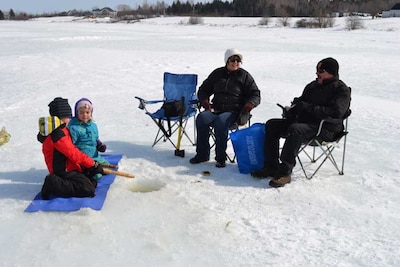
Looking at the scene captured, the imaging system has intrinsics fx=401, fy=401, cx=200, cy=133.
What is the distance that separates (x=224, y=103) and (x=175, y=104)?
1.92 feet

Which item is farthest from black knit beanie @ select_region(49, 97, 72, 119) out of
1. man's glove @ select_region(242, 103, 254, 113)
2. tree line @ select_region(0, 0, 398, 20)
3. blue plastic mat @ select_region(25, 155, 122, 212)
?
tree line @ select_region(0, 0, 398, 20)

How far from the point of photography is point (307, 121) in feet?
12.6

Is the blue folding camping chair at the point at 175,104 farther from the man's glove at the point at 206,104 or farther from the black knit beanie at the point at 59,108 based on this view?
the black knit beanie at the point at 59,108

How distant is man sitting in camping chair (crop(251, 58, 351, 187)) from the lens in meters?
3.62

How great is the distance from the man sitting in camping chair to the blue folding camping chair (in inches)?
44.3

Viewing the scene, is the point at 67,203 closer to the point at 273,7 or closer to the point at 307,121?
the point at 307,121

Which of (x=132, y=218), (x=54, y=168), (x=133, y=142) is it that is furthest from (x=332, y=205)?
(x=133, y=142)

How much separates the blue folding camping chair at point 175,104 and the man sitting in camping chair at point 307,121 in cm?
113

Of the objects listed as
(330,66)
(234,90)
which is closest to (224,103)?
(234,90)

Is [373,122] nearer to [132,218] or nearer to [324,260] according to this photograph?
[324,260]

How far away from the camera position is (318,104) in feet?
12.5

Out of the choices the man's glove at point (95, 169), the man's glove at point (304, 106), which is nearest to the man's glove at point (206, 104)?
the man's glove at point (304, 106)

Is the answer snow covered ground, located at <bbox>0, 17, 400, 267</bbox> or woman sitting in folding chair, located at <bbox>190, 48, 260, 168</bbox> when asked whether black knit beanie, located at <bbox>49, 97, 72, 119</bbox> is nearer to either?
snow covered ground, located at <bbox>0, 17, 400, 267</bbox>

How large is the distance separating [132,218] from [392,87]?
7.30m
